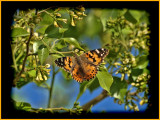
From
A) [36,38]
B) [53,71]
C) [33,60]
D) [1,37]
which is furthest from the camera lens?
[53,71]

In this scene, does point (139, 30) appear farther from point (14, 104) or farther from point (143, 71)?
point (14, 104)

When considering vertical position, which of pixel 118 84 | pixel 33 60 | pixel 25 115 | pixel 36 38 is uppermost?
pixel 36 38

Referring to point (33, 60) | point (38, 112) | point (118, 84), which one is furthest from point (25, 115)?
point (118, 84)

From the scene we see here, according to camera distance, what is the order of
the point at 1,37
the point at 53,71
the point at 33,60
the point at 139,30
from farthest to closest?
the point at 139,30
the point at 53,71
the point at 33,60
the point at 1,37

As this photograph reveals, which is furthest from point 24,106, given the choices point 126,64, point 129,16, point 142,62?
point 129,16

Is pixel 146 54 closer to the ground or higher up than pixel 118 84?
higher up

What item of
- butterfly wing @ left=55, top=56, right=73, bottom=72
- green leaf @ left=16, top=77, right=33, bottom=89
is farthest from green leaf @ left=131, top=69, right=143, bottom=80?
green leaf @ left=16, top=77, right=33, bottom=89

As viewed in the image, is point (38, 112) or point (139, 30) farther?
point (139, 30)
